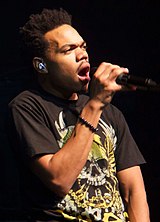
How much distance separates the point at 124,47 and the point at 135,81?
201cm

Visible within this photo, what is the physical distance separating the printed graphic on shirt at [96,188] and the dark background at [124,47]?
5.15 ft

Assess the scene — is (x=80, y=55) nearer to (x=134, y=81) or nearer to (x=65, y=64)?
(x=65, y=64)

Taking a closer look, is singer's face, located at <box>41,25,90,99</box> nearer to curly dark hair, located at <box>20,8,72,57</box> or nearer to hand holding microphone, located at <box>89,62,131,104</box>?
curly dark hair, located at <box>20,8,72,57</box>

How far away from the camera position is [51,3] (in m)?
4.03

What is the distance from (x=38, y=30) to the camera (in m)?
2.40

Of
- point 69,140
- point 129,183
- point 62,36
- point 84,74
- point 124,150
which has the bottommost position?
point 129,183

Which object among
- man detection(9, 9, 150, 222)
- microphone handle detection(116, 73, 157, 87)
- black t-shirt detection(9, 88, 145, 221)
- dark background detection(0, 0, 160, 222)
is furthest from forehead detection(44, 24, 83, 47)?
dark background detection(0, 0, 160, 222)

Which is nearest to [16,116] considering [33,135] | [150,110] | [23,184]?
[33,135]

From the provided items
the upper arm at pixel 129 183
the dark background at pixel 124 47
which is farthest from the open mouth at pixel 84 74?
the dark background at pixel 124 47

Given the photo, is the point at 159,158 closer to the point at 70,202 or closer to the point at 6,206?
the point at 6,206

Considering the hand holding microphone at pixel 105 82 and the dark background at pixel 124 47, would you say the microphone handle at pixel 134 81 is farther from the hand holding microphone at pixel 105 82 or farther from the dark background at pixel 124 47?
the dark background at pixel 124 47

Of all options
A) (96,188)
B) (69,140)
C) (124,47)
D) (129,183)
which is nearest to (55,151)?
(69,140)

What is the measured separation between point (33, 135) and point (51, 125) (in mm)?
95

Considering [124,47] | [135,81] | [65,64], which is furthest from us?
[124,47]
